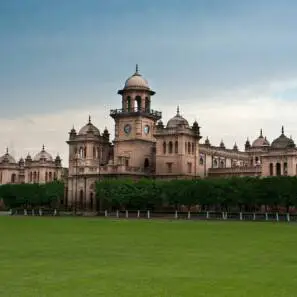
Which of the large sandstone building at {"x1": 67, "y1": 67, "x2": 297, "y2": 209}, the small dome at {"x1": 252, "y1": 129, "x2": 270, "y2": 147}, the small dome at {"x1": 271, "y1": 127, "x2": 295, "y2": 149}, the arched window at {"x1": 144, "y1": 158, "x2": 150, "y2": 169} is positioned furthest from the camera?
the small dome at {"x1": 252, "y1": 129, "x2": 270, "y2": 147}

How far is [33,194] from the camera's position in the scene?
378 feet

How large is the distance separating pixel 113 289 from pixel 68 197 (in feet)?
320

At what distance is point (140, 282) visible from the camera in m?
21.2

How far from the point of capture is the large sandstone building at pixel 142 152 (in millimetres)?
110125

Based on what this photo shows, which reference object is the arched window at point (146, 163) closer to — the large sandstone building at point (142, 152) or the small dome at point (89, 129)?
the large sandstone building at point (142, 152)

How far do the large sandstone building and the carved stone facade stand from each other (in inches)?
1000

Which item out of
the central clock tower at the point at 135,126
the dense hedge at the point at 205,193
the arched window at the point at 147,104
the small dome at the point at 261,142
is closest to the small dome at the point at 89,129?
the central clock tower at the point at 135,126

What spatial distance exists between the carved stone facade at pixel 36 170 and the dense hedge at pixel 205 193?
41223mm

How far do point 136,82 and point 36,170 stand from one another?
42176 millimetres

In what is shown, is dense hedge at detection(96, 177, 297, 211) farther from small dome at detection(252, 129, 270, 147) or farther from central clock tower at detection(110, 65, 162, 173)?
small dome at detection(252, 129, 270, 147)

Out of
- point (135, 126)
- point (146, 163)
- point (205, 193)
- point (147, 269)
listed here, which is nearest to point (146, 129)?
point (135, 126)

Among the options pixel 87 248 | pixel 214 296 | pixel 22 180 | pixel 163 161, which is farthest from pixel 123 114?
pixel 214 296

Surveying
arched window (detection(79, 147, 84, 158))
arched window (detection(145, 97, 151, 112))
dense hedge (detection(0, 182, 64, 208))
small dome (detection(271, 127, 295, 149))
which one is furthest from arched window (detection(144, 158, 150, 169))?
small dome (detection(271, 127, 295, 149))

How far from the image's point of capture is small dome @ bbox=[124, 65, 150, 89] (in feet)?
375
